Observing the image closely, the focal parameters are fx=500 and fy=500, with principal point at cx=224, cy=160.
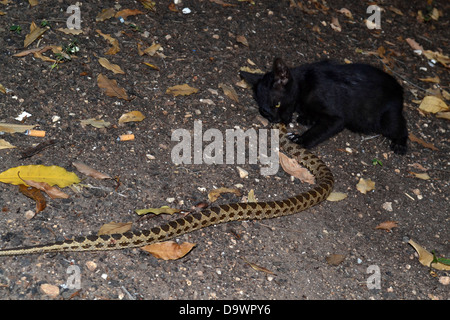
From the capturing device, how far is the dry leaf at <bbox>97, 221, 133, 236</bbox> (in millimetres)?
5066

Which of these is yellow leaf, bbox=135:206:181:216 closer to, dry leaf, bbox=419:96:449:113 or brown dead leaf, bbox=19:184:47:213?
brown dead leaf, bbox=19:184:47:213

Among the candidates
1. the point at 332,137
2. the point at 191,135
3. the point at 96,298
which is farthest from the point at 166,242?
the point at 332,137

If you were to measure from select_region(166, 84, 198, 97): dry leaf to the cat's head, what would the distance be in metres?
0.90

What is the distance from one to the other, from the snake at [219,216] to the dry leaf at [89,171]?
2.82 feet

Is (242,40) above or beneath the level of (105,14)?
beneath

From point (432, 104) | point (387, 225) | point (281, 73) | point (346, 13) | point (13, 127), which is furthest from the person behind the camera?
point (346, 13)

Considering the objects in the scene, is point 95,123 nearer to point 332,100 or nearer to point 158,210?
point 158,210

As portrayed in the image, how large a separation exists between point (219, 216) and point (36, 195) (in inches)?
76.6

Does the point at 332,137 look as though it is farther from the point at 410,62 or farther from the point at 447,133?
the point at 410,62

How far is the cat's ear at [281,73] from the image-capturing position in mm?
6664

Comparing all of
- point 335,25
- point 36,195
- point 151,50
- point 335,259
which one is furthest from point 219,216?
point 335,25

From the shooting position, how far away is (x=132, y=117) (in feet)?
21.1

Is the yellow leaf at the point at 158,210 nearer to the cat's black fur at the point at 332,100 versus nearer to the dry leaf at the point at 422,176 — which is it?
the cat's black fur at the point at 332,100

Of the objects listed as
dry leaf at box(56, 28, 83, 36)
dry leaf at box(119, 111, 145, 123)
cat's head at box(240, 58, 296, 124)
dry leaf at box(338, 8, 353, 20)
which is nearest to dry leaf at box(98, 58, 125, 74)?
dry leaf at box(56, 28, 83, 36)
